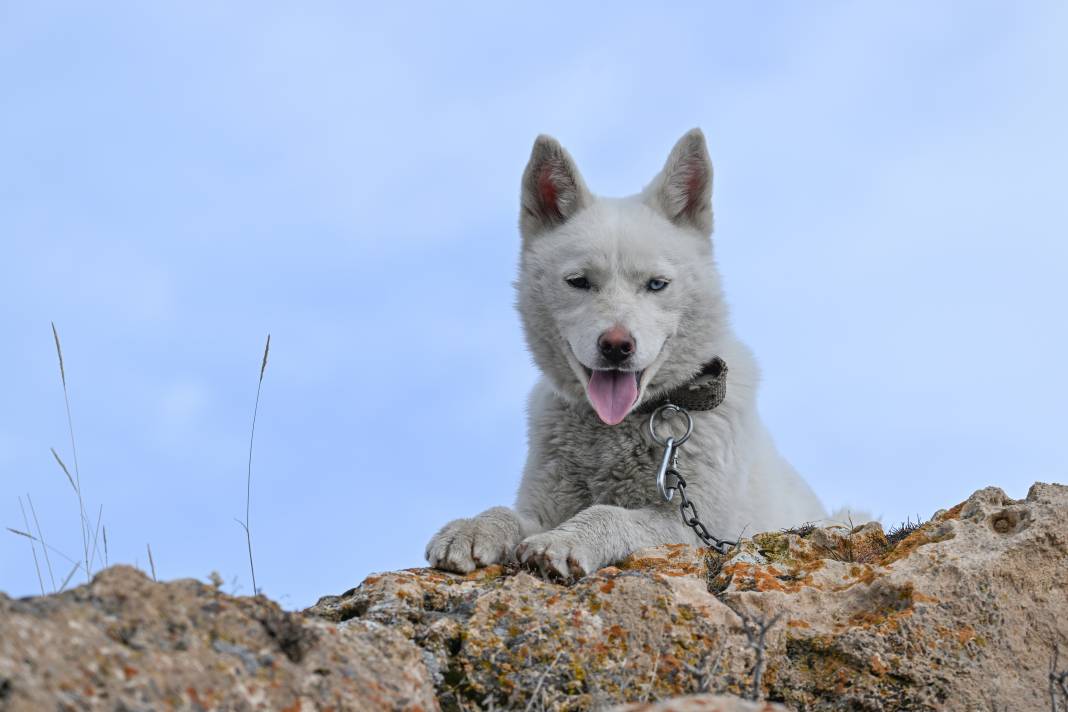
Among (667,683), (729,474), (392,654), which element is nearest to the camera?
(392,654)

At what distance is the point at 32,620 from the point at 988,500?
3.49m

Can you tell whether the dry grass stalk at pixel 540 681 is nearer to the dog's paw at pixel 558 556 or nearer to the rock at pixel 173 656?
the rock at pixel 173 656

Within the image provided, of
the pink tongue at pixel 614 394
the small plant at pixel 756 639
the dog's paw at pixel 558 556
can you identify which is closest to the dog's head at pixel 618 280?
the pink tongue at pixel 614 394

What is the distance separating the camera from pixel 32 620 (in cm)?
197

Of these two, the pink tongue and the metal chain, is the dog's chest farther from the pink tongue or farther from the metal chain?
the pink tongue

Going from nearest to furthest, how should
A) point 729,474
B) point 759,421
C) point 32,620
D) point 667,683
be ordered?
point 32,620
point 667,683
point 729,474
point 759,421

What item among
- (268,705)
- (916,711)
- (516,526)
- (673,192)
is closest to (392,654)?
(268,705)

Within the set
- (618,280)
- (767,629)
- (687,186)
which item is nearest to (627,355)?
(618,280)

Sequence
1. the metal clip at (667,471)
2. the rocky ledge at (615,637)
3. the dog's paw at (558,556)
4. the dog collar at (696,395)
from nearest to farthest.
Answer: the rocky ledge at (615,637)
the dog's paw at (558,556)
the metal clip at (667,471)
the dog collar at (696,395)

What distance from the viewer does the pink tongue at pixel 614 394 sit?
191 inches

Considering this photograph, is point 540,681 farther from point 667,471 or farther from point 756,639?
point 667,471

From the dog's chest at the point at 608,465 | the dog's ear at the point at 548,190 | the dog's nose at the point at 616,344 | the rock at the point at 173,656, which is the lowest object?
the rock at the point at 173,656

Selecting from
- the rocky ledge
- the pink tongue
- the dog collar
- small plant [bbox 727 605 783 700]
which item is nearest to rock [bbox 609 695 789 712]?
the rocky ledge

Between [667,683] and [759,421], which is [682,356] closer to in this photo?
[759,421]
